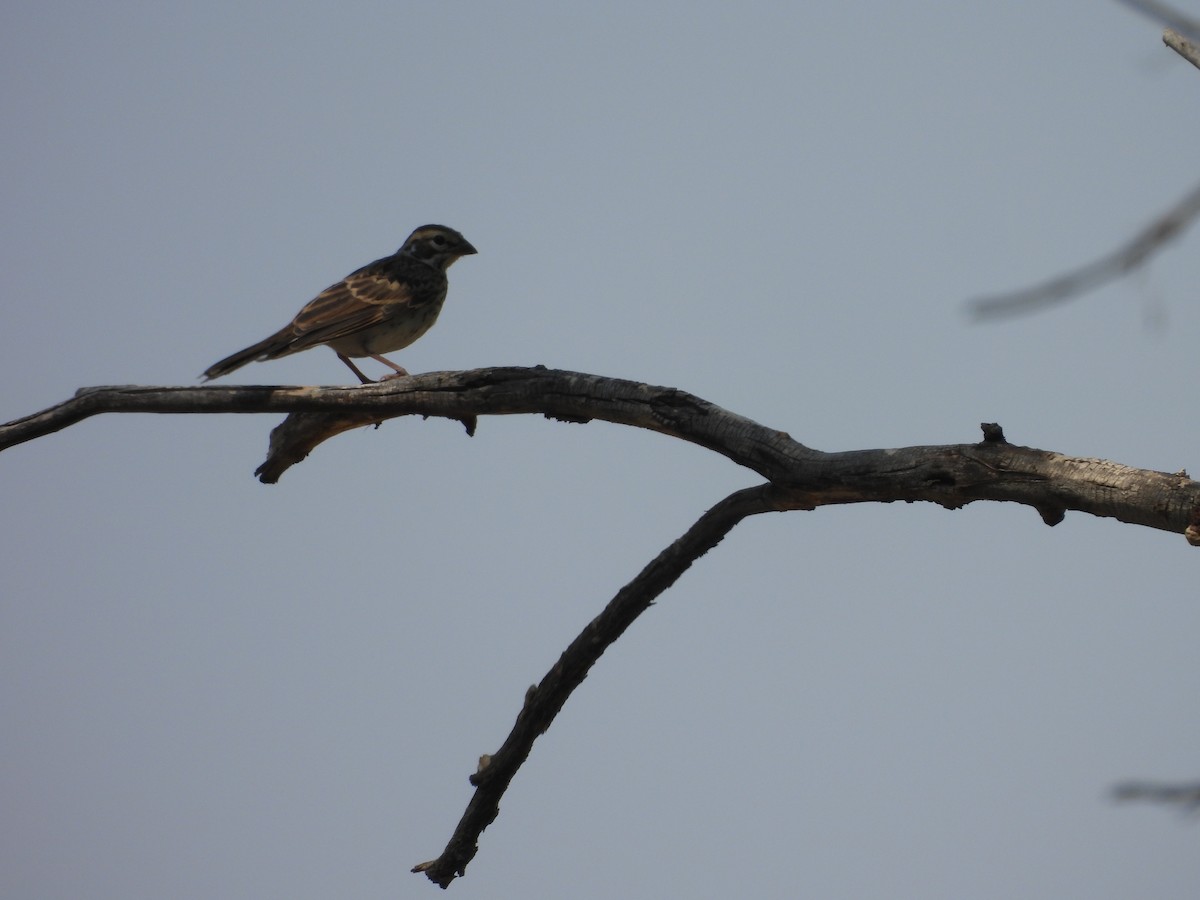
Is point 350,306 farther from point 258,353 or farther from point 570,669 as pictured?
point 570,669

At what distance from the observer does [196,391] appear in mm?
6320

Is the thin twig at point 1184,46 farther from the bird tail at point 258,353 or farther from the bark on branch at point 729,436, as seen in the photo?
the bird tail at point 258,353

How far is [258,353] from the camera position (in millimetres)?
8719

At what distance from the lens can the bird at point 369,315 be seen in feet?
29.5

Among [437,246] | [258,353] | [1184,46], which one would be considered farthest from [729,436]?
[437,246]

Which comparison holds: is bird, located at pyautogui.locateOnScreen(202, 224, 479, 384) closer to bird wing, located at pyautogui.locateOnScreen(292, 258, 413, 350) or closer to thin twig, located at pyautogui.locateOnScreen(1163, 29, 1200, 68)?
bird wing, located at pyautogui.locateOnScreen(292, 258, 413, 350)

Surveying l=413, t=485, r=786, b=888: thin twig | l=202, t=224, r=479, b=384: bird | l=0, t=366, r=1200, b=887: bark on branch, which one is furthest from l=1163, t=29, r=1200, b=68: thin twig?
l=202, t=224, r=479, b=384: bird

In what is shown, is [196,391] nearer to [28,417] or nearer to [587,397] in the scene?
[28,417]

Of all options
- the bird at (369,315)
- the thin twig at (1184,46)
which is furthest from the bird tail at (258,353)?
the thin twig at (1184,46)

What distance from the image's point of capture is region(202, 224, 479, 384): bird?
898cm

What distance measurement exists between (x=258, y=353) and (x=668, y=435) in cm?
431

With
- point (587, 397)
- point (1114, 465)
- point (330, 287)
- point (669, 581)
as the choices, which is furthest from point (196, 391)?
point (1114, 465)

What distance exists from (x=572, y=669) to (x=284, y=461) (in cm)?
284

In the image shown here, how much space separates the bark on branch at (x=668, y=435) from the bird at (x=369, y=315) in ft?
6.08
